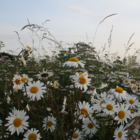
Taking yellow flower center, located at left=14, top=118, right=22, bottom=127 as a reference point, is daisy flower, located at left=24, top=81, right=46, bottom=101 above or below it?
above

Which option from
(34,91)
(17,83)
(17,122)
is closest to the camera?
(17,122)

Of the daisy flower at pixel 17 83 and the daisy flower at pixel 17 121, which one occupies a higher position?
the daisy flower at pixel 17 83

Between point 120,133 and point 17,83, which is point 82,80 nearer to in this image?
point 120,133

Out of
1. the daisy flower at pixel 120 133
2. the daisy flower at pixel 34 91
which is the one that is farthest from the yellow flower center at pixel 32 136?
the daisy flower at pixel 120 133

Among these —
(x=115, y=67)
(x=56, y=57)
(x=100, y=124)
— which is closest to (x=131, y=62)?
(x=115, y=67)

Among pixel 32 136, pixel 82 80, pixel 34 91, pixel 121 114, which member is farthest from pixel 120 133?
pixel 34 91

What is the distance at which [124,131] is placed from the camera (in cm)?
135

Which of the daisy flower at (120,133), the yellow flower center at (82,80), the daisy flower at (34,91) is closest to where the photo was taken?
the daisy flower at (120,133)

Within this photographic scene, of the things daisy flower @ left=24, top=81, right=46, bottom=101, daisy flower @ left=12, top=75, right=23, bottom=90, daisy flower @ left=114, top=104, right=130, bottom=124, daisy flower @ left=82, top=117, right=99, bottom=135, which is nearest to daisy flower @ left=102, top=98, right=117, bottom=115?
daisy flower @ left=114, top=104, right=130, bottom=124

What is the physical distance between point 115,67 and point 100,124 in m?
3.47

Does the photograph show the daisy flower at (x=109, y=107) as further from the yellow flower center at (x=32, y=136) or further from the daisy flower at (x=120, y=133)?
the yellow flower center at (x=32, y=136)

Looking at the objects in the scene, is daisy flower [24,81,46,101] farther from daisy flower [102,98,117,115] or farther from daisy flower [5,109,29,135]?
daisy flower [102,98,117,115]

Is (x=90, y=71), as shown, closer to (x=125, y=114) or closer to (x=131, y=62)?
(x=125, y=114)

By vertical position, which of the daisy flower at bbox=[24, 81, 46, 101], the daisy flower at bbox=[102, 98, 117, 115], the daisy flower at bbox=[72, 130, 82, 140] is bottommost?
the daisy flower at bbox=[72, 130, 82, 140]
